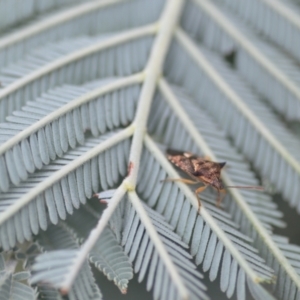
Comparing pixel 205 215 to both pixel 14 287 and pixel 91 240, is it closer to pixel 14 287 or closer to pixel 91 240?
pixel 91 240

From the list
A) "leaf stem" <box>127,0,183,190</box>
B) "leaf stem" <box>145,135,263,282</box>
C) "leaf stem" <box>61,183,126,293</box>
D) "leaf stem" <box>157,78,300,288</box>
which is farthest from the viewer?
"leaf stem" <box>127,0,183,190</box>

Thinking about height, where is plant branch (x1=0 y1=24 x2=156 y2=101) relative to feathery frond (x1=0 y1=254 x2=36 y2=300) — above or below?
above

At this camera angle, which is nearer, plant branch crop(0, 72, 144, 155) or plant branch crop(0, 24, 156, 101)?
plant branch crop(0, 72, 144, 155)

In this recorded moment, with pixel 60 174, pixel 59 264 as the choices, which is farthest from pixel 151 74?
pixel 59 264

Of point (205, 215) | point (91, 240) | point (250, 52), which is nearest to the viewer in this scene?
point (91, 240)

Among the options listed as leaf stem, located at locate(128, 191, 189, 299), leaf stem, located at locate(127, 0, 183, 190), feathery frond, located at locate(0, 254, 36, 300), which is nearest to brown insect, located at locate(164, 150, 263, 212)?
leaf stem, located at locate(127, 0, 183, 190)

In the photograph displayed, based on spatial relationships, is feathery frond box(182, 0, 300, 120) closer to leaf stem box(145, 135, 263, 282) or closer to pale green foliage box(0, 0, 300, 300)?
pale green foliage box(0, 0, 300, 300)

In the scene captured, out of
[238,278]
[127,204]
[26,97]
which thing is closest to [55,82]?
[26,97]
